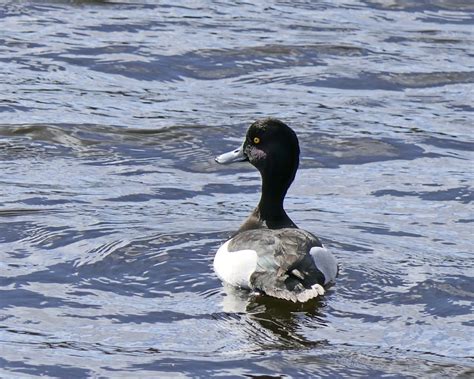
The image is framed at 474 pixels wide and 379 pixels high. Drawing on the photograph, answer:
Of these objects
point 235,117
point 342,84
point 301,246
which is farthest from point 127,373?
point 342,84

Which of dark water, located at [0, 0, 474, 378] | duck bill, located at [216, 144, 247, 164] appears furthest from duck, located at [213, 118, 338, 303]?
dark water, located at [0, 0, 474, 378]

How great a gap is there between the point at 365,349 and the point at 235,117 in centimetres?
685

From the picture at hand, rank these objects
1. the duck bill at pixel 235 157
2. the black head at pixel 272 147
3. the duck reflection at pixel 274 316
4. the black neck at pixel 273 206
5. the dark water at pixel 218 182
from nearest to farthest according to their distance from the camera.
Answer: the dark water at pixel 218 182, the duck reflection at pixel 274 316, the black head at pixel 272 147, the black neck at pixel 273 206, the duck bill at pixel 235 157

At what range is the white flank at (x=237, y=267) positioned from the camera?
1036cm

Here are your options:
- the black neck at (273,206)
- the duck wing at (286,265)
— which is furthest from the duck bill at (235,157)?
the duck wing at (286,265)

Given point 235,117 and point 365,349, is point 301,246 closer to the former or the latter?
point 365,349

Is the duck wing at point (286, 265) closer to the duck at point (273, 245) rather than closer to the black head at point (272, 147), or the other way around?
the duck at point (273, 245)

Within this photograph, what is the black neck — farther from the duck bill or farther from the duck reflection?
the duck reflection

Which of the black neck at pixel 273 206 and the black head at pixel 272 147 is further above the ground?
the black head at pixel 272 147

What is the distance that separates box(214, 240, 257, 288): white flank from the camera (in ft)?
34.0

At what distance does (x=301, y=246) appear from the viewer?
10.3m

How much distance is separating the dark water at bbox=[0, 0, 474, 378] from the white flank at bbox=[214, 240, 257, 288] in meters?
0.10

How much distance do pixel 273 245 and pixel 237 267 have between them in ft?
0.99

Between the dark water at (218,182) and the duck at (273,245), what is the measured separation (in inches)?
6.2
